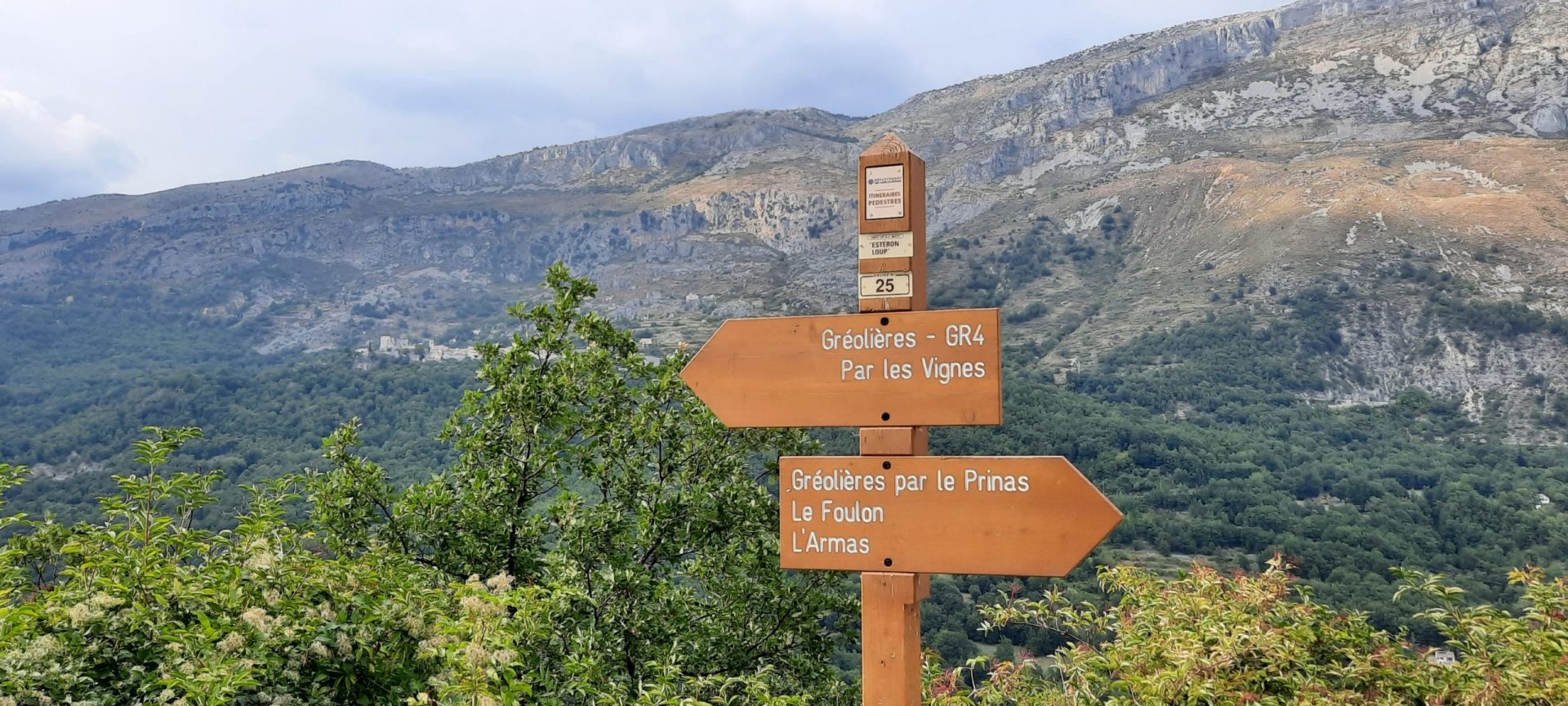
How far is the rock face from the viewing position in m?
89.2

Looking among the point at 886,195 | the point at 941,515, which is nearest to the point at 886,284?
the point at 886,195

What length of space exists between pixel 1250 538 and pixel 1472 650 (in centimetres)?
5076

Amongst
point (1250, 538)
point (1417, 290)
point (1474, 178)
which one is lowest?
point (1250, 538)

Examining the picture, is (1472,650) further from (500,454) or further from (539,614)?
(500,454)

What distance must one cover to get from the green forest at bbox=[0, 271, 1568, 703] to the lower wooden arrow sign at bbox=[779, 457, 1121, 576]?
Answer: 2.27ft

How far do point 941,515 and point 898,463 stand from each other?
0.68 feet

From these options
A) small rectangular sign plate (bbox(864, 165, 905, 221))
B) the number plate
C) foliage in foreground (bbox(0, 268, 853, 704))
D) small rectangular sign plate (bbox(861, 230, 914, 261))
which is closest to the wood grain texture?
foliage in foreground (bbox(0, 268, 853, 704))

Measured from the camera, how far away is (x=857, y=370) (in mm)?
3020

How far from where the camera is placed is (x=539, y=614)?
11.4 feet

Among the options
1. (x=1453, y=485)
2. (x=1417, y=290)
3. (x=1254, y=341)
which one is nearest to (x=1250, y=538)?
(x=1453, y=485)

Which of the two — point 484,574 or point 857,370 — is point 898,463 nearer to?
point 857,370

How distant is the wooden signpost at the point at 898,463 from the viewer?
9.21 ft

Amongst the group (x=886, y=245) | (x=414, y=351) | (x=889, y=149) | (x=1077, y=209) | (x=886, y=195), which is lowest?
(x=414, y=351)

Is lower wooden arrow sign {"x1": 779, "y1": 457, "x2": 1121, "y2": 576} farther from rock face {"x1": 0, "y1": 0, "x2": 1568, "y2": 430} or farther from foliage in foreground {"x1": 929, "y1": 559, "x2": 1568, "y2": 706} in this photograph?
rock face {"x1": 0, "y1": 0, "x2": 1568, "y2": 430}
